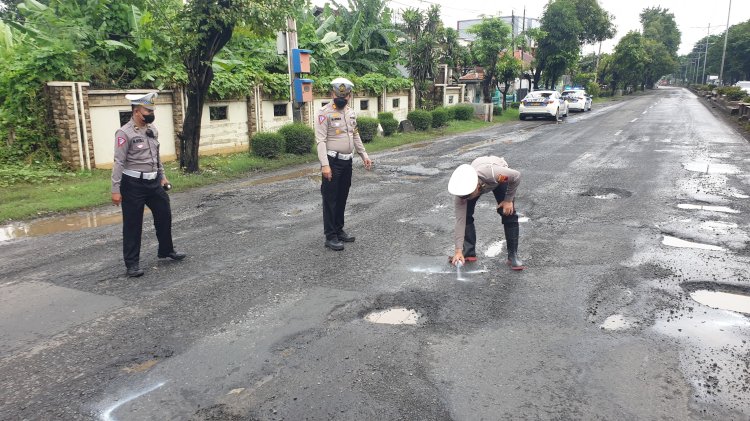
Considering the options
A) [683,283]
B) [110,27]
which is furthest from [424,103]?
[683,283]

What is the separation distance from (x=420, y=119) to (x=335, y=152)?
1589 centimetres

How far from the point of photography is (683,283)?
549cm

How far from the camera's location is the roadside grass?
29.1 ft

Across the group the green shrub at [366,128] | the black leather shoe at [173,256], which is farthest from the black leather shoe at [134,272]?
the green shrub at [366,128]

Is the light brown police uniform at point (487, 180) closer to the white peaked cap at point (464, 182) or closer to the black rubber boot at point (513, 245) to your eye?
the white peaked cap at point (464, 182)

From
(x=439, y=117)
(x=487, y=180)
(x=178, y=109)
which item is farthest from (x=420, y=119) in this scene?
(x=487, y=180)

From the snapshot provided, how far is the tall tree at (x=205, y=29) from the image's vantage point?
1098 cm

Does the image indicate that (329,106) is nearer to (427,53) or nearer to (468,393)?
(468,393)

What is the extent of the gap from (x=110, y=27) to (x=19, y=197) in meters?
6.07

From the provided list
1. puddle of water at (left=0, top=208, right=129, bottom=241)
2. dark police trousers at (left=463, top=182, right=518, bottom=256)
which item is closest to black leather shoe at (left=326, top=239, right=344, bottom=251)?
dark police trousers at (left=463, top=182, right=518, bottom=256)

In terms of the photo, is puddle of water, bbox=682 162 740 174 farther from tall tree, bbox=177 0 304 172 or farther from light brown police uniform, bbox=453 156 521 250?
tall tree, bbox=177 0 304 172

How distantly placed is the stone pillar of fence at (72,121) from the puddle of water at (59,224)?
3.34m

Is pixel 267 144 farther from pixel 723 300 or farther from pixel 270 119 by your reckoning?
pixel 723 300

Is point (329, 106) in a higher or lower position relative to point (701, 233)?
higher
